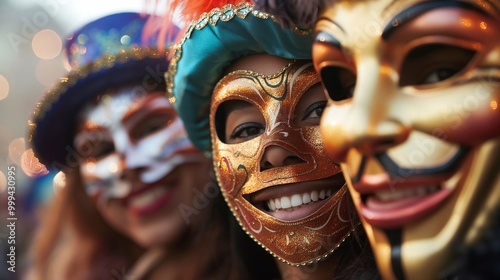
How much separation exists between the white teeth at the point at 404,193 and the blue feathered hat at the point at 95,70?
1.16 meters

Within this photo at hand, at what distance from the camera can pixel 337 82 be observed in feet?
4.23

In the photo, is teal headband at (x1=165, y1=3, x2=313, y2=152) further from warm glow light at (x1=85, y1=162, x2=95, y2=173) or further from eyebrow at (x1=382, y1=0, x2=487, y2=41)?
warm glow light at (x1=85, y1=162, x2=95, y2=173)

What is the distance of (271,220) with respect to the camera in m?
1.57

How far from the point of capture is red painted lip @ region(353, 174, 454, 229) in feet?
3.55

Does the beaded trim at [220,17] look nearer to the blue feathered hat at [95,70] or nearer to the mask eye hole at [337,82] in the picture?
the mask eye hole at [337,82]

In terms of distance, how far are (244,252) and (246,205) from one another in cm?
37

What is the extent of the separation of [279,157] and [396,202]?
17.4 inches

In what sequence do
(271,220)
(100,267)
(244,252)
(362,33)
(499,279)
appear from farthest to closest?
(100,267), (244,252), (271,220), (362,33), (499,279)

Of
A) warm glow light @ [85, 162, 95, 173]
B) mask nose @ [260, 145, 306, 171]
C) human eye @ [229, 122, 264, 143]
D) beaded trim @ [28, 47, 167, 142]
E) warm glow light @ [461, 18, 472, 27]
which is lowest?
warm glow light @ [85, 162, 95, 173]

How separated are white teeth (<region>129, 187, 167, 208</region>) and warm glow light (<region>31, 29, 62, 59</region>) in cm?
133

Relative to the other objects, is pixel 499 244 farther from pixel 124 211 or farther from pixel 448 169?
pixel 124 211

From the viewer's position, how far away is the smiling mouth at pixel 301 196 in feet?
5.00

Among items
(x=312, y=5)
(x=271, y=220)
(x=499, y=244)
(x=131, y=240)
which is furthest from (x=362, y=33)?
(x=131, y=240)

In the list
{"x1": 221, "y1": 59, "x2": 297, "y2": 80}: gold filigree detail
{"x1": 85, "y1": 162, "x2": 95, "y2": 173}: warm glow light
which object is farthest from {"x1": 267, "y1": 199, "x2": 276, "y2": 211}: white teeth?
{"x1": 85, "y1": 162, "x2": 95, "y2": 173}: warm glow light
